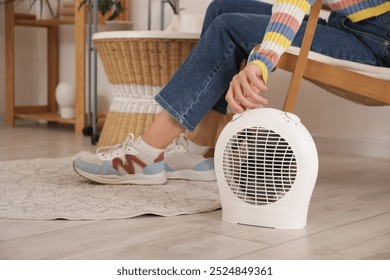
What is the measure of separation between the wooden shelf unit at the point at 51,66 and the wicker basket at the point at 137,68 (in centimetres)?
73

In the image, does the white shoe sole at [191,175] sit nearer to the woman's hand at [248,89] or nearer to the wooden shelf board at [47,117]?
the woman's hand at [248,89]

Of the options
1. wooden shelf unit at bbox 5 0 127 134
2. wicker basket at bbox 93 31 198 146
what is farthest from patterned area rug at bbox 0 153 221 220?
wooden shelf unit at bbox 5 0 127 134

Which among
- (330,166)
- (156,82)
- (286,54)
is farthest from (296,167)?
(156,82)

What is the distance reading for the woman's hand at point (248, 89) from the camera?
1202mm

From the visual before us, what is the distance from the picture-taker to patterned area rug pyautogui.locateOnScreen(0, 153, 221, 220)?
1.33 m

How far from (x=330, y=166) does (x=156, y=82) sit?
653 mm

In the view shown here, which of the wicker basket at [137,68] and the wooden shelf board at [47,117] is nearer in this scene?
the wicker basket at [137,68]

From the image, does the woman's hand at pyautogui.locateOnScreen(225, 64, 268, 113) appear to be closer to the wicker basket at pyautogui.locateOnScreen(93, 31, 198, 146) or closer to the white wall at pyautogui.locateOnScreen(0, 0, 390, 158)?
the wicker basket at pyautogui.locateOnScreen(93, 31, 198, 146)

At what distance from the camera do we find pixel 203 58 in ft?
4.63

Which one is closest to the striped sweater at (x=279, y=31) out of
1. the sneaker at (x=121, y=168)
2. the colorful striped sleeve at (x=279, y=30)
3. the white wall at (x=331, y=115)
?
the colorful striped sleeve at (x=279, y=30)

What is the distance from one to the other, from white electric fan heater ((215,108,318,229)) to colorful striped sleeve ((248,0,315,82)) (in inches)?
3.8

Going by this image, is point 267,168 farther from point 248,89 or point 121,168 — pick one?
point 121,168

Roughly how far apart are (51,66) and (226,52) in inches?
95.5
